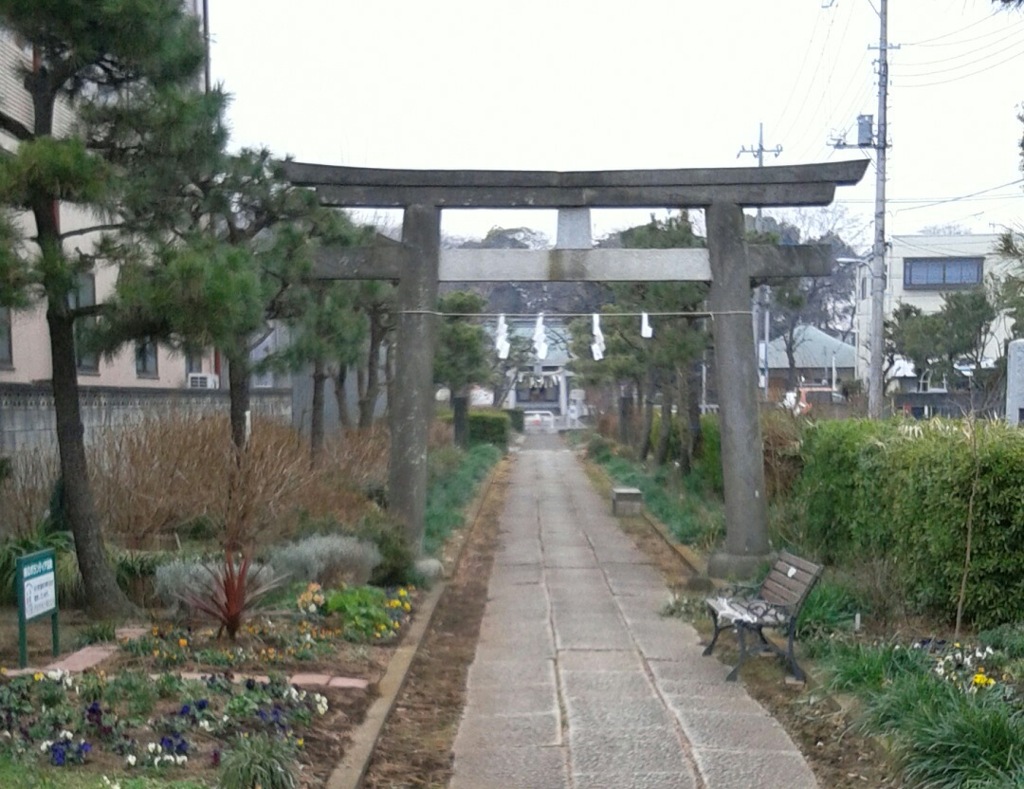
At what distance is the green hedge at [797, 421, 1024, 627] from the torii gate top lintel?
3.85m

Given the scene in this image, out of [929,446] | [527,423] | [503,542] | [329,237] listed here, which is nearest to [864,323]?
[527,423]

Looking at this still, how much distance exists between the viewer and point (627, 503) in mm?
25969

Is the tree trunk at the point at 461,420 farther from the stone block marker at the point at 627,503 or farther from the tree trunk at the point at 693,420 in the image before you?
the stone block marker at the point at 627,503

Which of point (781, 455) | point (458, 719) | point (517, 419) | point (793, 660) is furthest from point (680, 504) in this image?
point (517, 419)

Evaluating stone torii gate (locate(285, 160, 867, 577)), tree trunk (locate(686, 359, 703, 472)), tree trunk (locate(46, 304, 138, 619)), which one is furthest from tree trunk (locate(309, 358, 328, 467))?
tree trunk (locate(46, 304, 138, 619))

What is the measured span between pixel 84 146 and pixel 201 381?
17.4m

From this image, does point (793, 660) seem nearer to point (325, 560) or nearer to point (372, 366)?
point (325, 560)

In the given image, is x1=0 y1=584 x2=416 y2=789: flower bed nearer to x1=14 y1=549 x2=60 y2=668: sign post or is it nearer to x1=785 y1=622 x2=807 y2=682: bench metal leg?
x1=14 y1=549 x2=60 y2=668: sign post

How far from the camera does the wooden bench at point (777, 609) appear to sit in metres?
10.5

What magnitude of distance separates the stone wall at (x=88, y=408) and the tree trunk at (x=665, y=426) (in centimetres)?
1085

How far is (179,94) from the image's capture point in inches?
424

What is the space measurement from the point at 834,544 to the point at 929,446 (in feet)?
13.2

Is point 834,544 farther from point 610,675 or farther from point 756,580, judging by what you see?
point 610,675

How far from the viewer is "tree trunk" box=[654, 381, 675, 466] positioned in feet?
104
